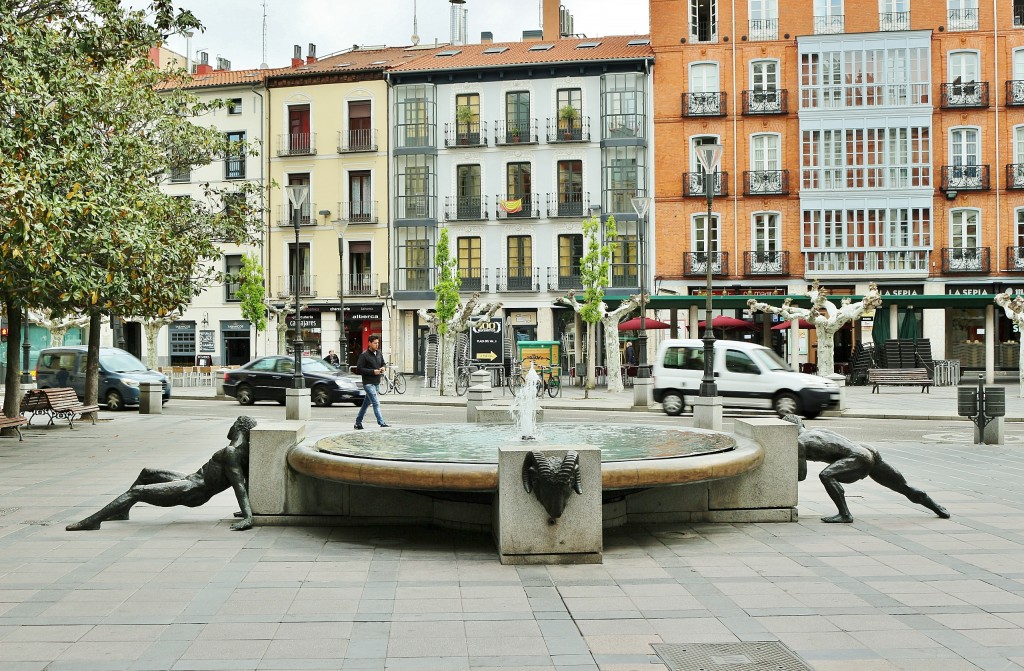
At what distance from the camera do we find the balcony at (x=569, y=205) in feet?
148

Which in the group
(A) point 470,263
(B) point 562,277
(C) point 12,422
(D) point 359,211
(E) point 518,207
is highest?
(D) point 359,211

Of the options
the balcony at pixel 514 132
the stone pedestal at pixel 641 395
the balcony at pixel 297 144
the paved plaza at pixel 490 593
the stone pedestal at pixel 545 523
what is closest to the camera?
the paved plaza at pixel 490 593

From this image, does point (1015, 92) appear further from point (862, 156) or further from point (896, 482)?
point (896, 482)

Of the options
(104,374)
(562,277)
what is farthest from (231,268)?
(104,374)

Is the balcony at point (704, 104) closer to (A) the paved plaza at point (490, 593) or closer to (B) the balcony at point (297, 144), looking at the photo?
(B) the balcony at point (297, 144)

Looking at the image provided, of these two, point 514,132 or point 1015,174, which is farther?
point 514,132

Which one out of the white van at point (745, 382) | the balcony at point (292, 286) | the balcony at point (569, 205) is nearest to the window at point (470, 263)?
the balcony at point (569, 205)

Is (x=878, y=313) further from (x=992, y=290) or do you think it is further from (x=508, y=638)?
(x=508, y=638)

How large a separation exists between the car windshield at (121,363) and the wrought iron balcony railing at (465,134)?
2268cm

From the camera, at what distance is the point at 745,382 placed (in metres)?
22.4

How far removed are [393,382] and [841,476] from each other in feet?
78.9

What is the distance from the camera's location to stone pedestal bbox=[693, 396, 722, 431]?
15.6m

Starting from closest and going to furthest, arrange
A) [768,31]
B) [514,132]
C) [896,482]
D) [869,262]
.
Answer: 1. [896,482]
2. [869,262]
3. [768,31]
4. [514,132]

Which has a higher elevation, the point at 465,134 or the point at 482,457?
the point at 465,134
